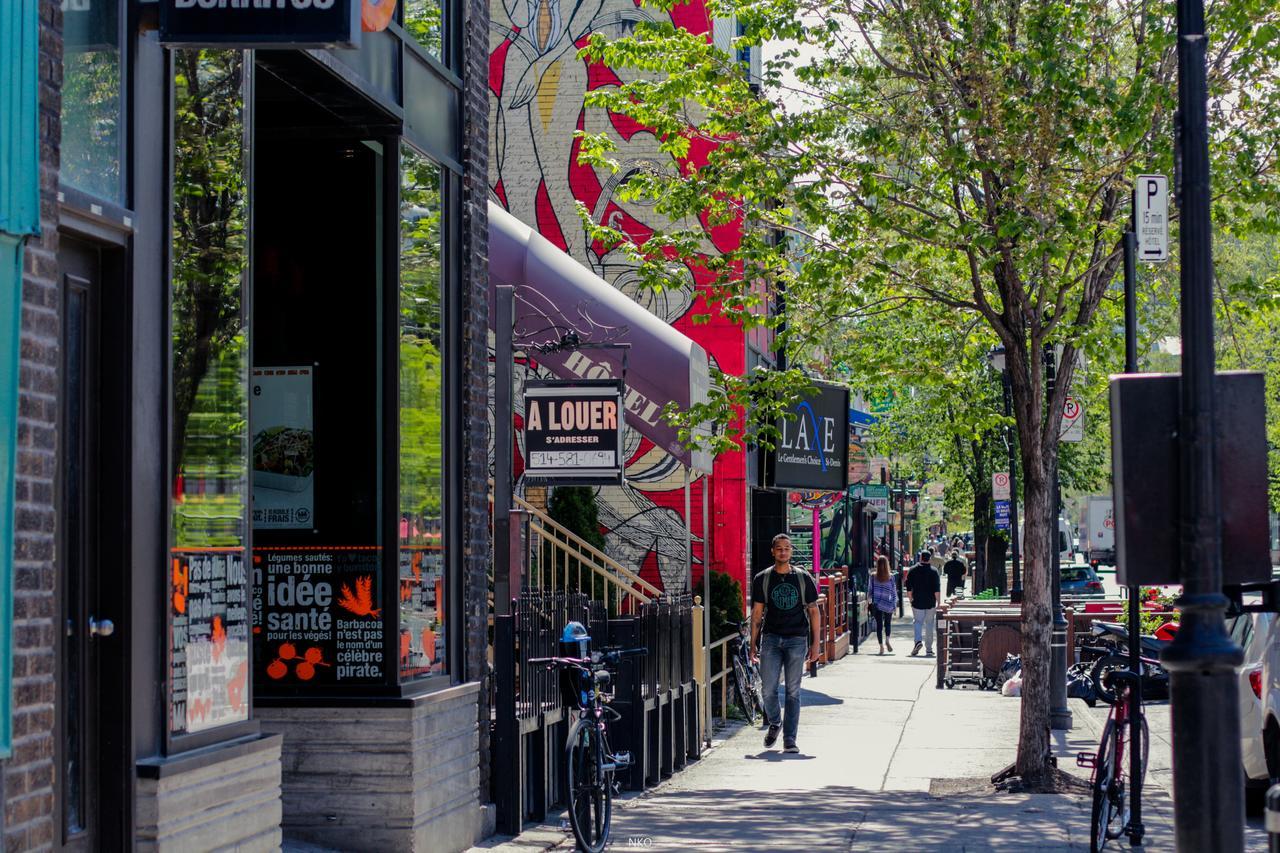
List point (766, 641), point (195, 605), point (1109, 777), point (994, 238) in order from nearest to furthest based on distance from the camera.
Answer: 1. point (195, 605)
2. point (1109, 777)
3. point (994, 238)
4. point (766, 641)

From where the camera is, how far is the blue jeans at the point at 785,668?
16.0m

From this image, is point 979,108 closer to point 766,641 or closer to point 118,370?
point 766,641

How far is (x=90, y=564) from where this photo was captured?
6.08m

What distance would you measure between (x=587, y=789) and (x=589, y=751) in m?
0.26

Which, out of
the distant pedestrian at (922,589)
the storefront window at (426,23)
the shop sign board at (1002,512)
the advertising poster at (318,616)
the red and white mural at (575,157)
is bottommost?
the distant pedestrian at (922,589)

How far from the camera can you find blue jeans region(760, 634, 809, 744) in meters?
16.0

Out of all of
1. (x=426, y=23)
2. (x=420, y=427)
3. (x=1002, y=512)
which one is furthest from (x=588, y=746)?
(x=1002, y=512)

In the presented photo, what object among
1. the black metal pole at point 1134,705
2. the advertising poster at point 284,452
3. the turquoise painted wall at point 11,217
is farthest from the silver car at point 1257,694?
the turquoise painted wall at point 11,217

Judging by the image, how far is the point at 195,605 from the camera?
6.67 metres

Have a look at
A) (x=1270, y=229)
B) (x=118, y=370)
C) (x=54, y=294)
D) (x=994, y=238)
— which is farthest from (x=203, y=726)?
(x=1270, y=229)

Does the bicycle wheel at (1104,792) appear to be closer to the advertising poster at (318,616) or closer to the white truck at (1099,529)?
the advertising poster at (318,616)

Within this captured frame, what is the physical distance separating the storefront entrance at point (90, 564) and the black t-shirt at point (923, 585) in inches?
950

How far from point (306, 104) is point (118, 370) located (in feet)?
11.0

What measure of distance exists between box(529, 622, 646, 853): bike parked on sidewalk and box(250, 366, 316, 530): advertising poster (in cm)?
199
